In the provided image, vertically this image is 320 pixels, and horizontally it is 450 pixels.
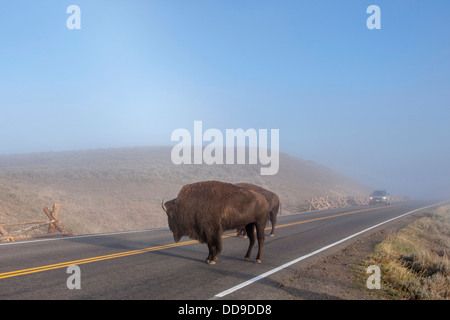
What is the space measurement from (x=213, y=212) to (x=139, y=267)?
2.09 meters

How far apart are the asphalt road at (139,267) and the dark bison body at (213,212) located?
673 millimetres

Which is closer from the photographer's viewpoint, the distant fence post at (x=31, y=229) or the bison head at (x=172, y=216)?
the bison head at (x=172, y=216)

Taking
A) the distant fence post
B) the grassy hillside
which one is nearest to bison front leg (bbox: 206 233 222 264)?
the distant fence post

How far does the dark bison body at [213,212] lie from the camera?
8.31 m

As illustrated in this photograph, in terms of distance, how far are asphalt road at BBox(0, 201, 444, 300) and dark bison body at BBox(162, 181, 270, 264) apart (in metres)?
0.67

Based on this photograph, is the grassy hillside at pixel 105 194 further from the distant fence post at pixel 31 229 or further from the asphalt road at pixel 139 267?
the asphalt road at pixel 139 267

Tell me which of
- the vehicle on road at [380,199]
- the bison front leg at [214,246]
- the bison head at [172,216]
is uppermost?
the bison head at [172,216]

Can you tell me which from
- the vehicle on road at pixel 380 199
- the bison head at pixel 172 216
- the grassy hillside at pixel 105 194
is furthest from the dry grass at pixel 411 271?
the vehicle on road at pixel 380 199

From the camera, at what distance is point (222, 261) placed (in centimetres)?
870

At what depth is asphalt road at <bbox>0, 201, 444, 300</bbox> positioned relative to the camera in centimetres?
593

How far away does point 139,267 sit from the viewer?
25.6ft

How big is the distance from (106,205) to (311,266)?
1966 centimetres
